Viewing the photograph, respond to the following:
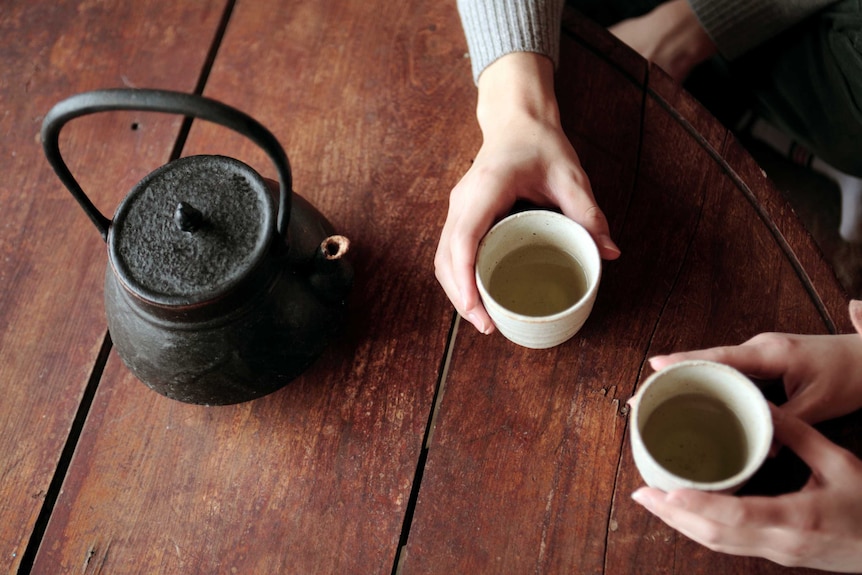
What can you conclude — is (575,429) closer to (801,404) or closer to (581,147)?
(801,404)

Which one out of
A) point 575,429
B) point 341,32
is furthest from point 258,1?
point 575,429

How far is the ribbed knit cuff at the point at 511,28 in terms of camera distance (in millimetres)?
958

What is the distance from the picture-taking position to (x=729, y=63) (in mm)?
1257

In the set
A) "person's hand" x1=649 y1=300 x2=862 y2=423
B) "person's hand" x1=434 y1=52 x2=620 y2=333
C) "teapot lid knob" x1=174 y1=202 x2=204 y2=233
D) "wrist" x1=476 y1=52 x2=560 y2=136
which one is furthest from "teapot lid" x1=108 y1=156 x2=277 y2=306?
"person's hand" x1=649 y1=300 x2=862 y2=423

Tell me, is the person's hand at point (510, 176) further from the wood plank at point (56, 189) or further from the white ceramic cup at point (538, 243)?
the wood plank at point (56, 189)

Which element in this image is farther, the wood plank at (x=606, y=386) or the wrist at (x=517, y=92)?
the wrist at (x=517, y=92)

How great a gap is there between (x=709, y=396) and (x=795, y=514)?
0.44 feet

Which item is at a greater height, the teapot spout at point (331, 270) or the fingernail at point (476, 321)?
the teapot spout at point (331, 270)

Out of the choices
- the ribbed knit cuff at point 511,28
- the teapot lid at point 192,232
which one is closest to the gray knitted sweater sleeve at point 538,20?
the ribbed knit cuff at point 511,28

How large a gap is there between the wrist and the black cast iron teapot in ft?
1.00

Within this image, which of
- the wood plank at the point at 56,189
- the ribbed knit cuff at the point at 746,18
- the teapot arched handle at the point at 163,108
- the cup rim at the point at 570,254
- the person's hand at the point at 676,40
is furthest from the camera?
the person's hand at the point at 676,40

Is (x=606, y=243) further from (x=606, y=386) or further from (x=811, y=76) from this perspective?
(x=811, y=76)

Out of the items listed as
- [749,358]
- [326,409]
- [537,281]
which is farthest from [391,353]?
[749,358]

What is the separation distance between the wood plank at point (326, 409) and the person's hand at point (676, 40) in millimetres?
505
